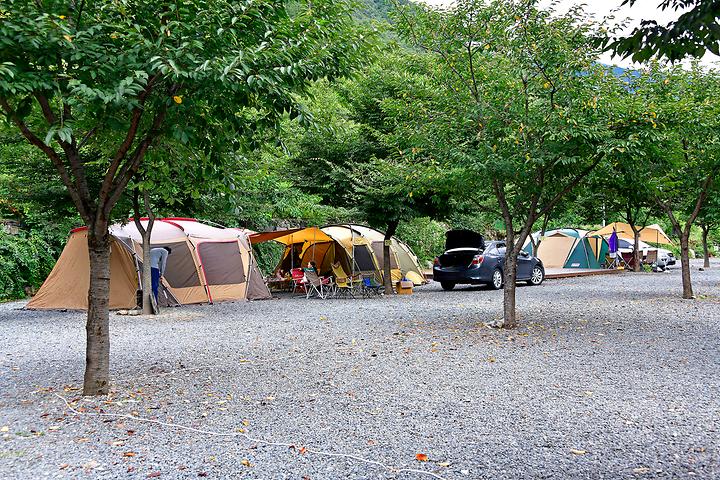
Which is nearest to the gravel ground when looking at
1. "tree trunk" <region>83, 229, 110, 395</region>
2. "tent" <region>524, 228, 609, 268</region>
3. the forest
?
"tree trunk" <region>83, 229, 110, 395</region>

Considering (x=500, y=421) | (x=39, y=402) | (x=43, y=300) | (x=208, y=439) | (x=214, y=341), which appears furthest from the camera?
(x=43, y=300)

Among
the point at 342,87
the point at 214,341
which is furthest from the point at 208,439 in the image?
A: the point at 342,87

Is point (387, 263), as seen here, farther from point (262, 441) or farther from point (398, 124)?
point (262, 441)

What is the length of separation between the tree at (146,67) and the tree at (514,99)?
3402mm

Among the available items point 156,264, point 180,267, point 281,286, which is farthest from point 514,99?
point 281,286

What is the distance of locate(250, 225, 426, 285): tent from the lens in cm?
1645

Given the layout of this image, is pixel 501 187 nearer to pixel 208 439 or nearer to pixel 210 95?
pixel 210 95

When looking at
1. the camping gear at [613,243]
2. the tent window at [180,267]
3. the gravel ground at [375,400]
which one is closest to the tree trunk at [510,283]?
the gravel ground at [375,400]

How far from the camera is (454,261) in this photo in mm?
17281

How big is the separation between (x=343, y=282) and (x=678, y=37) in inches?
516

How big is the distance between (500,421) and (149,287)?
899cm

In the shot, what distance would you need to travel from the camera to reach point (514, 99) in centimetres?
836

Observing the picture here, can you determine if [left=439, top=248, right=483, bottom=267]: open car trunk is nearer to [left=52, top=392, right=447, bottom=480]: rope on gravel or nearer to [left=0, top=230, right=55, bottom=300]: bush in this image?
[left=0, top=230, right=55, bottom=300]: bush

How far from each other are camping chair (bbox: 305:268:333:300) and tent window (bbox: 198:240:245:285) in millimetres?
1883
